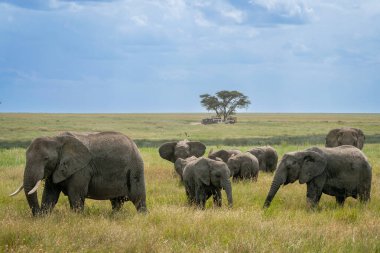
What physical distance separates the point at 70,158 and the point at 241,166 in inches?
331

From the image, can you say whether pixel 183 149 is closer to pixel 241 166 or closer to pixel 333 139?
pixel 241 166

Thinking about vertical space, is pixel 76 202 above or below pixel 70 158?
below

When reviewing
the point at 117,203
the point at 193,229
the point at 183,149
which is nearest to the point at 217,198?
the point at 117,203

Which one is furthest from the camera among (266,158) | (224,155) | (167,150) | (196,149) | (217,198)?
(266,158)

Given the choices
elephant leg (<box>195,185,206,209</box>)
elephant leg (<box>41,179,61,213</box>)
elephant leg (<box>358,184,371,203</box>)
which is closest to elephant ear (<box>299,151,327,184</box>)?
elephant leg (<box>358,184,371,203</box>)

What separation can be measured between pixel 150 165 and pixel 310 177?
11.4 metres

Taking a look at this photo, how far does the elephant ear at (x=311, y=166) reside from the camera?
1220 cm

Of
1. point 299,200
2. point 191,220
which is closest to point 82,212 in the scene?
point 191,220

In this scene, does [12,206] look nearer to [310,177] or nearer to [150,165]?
[310,177]

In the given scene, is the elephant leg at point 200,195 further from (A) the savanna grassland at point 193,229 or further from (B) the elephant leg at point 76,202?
(B) the elephant leg at point 76,202

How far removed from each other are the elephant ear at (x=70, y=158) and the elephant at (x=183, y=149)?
8.52 meters

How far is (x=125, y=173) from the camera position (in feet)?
36.7

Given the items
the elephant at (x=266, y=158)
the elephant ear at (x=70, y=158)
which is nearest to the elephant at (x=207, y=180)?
the elephant ear at (x=70, y=158)

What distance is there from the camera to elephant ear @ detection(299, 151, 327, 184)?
12.2 m
